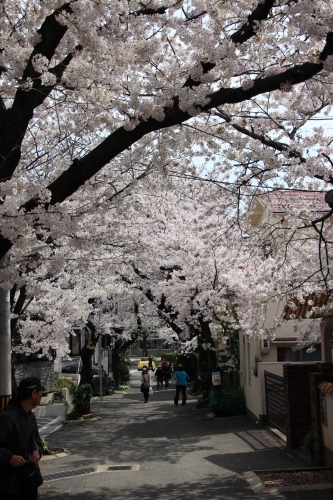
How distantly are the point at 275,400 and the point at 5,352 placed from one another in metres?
7.61

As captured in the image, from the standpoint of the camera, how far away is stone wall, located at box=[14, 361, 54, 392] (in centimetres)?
2448

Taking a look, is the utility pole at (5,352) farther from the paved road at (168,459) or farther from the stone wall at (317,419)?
the stone wall at (317,419)

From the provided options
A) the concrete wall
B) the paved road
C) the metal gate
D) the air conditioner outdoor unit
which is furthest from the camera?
the air conditioner outdoor unit

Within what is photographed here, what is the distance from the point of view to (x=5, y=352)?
28.3 ft

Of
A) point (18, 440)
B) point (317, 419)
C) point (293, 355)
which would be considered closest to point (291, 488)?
point (317, 419)

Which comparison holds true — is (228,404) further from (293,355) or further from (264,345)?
(293,355)

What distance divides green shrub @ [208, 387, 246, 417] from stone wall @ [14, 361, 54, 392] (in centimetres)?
879

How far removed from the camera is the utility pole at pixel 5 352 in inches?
324

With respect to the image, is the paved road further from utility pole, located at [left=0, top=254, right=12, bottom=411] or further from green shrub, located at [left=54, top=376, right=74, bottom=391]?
green shrub, located at [left=54, top=376, right=74, bottom=391]

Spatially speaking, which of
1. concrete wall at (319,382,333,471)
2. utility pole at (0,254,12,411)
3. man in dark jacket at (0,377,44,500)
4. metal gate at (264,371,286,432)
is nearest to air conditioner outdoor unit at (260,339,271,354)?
metal gate at (264,371,286,432)

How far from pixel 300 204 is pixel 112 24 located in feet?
20.1

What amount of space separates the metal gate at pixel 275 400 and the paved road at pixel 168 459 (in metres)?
0.41

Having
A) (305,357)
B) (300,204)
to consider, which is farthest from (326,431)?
(305,357)

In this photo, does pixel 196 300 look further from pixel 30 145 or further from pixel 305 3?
pixel 305 3
